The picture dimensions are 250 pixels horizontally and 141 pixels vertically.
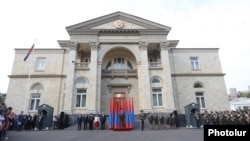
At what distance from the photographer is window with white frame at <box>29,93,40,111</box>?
22.9m

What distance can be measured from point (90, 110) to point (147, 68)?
30.3 feet

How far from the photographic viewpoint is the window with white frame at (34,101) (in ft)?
75.3

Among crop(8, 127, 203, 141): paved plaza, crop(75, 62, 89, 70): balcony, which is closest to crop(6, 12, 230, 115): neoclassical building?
crop(75, 62, 89, 70): balcony

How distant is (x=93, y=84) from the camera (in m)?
21.3

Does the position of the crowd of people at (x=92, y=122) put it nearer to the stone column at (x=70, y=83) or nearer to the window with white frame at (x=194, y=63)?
the stone column at (x=70, y=83)

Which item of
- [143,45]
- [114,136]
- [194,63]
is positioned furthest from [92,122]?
[194,63]

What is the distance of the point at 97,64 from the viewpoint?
887 inches

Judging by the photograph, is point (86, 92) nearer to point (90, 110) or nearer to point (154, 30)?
point (90, 110)

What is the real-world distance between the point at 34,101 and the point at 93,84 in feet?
30.3

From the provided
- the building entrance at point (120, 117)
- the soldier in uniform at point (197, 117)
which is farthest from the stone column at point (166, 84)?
the building entrance at point (120, 117)

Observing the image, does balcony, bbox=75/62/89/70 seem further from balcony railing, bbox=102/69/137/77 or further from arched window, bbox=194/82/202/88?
arched window, bbox=194/82/202/88

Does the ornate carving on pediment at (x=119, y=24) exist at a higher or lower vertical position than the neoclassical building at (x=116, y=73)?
higher

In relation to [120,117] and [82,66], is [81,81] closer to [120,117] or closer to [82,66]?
[82,66]

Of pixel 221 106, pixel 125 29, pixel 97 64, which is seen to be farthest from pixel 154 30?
pixel 221 106
